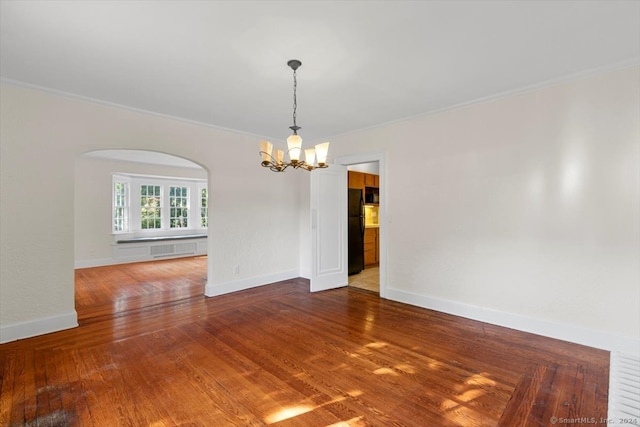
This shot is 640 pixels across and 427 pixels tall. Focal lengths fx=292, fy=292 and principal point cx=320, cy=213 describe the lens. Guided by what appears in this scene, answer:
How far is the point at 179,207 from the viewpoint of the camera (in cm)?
910

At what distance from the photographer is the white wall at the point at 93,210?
6906 mm

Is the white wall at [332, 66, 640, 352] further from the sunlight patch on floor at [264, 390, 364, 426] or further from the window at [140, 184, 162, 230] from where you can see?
the window at [140, 184, 162, 230]

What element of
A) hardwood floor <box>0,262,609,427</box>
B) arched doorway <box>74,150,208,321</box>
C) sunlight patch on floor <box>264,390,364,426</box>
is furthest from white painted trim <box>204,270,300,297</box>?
sunlight patch on floor <box>264,390,364,426</box>

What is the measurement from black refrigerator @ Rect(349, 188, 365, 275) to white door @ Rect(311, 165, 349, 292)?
839 mm

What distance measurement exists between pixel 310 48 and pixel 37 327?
408 cm

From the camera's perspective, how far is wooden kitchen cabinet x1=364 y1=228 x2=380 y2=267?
276 inches

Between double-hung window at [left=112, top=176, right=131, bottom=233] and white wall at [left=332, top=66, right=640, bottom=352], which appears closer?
white wall at [left=332, top=66, right=640, bottom=352]

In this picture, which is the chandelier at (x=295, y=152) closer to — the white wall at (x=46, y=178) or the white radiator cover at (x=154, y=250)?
the white wall at (x=46, y=178)

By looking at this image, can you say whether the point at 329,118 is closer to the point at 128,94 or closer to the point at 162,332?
the point at 128,94

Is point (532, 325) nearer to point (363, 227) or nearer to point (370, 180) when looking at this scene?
point (363, 227)

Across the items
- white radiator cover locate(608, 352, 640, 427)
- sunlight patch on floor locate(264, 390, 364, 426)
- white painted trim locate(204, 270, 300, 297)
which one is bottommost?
sunlight patch on floor locate(264, 390, 364, 426)

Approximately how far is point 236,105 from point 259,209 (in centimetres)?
203

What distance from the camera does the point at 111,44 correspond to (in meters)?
2.37

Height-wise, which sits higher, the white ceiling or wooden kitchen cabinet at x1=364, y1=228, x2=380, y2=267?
the white ceiling
